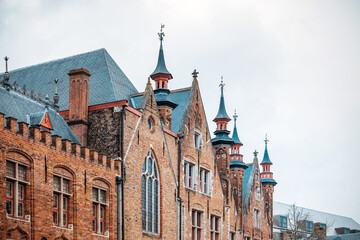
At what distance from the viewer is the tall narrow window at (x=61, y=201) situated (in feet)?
84.6

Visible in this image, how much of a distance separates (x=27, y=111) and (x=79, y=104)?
133 inches

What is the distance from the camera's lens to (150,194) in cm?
3269

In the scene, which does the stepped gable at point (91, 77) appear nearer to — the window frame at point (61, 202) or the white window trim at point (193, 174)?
the white window trim at point (193, 174)

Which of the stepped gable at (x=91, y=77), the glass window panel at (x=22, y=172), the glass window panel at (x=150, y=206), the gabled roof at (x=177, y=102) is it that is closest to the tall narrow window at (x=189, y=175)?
the gabled roof at (x=177, y=102)

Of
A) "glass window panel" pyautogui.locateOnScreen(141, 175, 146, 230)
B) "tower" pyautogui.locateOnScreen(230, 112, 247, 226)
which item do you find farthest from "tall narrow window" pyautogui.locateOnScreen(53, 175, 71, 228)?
"tower" pyautogui.locateOnScreen(230, 112, 247, 226)

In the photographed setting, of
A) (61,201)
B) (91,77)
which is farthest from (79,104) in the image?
(61,201)

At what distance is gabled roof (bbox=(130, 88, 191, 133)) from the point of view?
119 ft

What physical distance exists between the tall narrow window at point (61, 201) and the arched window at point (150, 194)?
609 centimetres

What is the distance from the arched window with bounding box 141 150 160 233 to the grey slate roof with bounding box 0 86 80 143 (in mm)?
4245

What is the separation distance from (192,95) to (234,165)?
985 cm

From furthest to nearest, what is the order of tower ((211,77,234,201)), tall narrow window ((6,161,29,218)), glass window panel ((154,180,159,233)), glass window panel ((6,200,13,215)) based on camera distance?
tower ((211,77,234,201))
glass window panel ((154,180,159,233))
tall narrow window ((6,161,29,218))
glass window panel ((6,200,13,215))

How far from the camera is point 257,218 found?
163 ft

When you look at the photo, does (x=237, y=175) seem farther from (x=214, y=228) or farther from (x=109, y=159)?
(x=109, y=159)

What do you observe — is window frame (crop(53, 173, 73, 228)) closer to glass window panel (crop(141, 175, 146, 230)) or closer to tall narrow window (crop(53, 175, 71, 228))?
tall narrow window (crop(53, 175, 71, 228))
